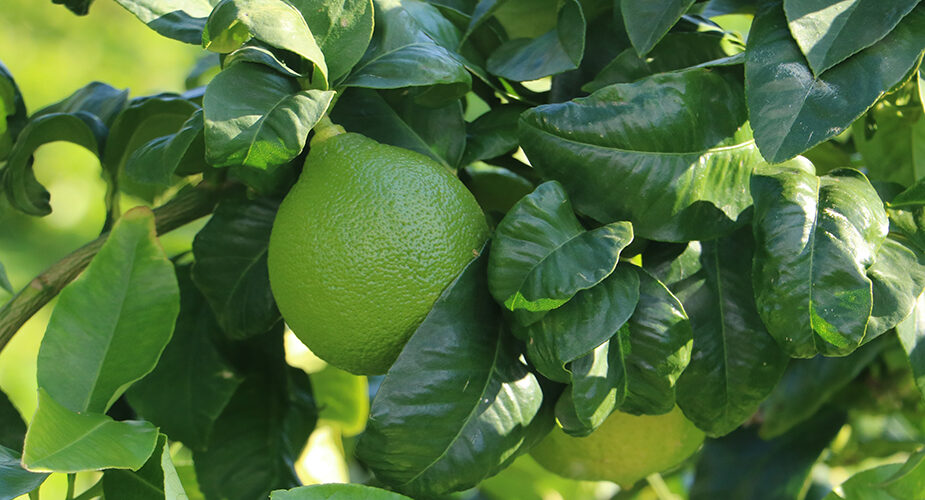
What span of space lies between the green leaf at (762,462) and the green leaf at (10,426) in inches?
25.6

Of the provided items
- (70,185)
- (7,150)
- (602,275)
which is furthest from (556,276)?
(70,185)

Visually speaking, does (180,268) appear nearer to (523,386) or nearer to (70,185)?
(523,386)

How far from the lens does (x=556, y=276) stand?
44 centimetres

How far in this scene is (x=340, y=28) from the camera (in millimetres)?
495

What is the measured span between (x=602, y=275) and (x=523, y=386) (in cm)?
9

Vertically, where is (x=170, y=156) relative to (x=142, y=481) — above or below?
above

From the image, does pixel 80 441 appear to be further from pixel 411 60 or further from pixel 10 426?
pixel 411 60

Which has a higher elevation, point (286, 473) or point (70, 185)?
point (286, 473)

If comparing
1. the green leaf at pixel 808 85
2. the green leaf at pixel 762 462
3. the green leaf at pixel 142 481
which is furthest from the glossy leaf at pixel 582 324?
the green leaf at pixel 762 462

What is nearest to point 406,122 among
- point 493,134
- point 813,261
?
point 493,134

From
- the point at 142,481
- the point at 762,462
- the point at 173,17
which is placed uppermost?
the point at 173,17

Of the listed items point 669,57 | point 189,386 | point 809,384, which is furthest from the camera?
point 809,384

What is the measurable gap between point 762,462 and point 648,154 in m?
0.55

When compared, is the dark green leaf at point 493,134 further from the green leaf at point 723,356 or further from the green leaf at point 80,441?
the green leaf at point 80,441
